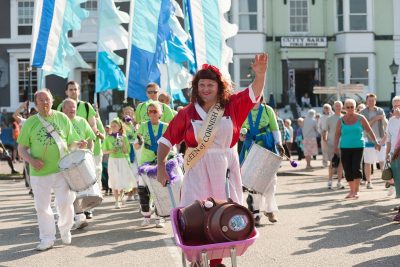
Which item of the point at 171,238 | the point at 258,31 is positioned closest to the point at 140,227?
the point at 171,238

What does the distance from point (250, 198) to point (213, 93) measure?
14.6 feet

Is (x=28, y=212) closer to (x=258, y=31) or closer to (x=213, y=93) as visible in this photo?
(x=213, y=93)

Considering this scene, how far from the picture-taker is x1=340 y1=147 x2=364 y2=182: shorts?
529 inches

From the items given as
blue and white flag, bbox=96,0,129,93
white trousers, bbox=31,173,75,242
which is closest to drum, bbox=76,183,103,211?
white trousers, bbox=31,173,75,242

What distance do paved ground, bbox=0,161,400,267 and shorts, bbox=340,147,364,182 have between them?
44cm

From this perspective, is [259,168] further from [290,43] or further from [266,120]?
[290,43]

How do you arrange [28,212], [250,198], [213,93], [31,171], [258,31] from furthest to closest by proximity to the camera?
[258,31] → [28,212] → [250,198] → [31,171] → [213,93]

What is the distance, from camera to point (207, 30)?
535 inches

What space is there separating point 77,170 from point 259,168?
6.93 feet

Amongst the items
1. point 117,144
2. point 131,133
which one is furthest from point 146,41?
point 131,133

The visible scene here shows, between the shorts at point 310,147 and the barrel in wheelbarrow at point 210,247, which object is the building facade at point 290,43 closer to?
the shorts at point 310,147

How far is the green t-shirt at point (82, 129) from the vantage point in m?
10.2

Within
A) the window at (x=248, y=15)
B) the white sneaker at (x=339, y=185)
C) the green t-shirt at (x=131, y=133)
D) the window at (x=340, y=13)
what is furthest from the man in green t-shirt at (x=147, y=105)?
the window at (x=340, y=13)

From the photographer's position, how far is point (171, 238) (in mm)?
9766
